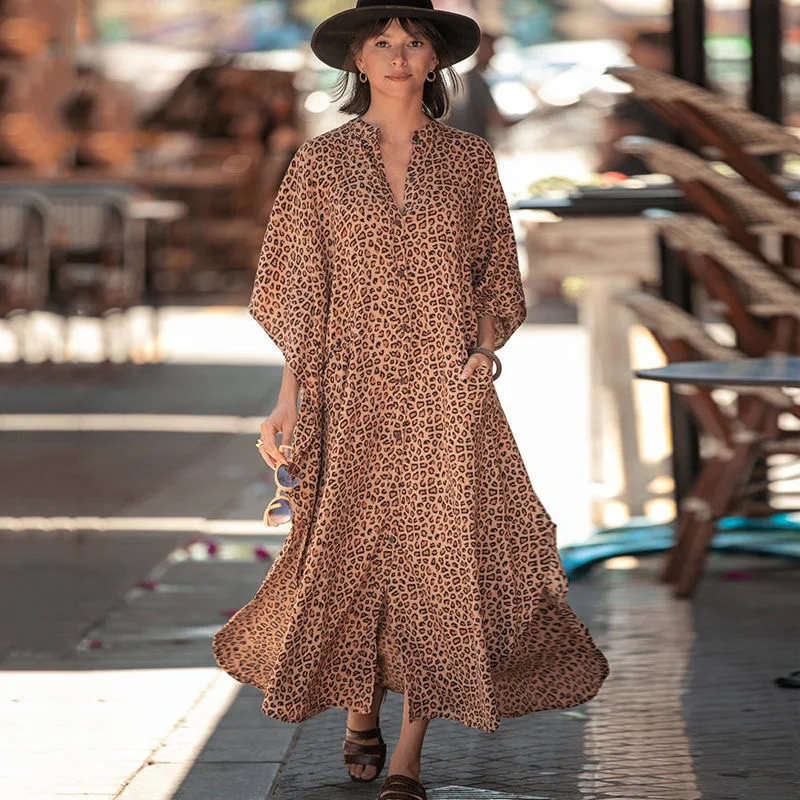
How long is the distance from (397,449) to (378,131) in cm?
70

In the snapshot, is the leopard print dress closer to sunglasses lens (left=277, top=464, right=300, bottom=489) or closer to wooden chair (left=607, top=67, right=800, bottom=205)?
sunglasses lens (left=277, top=464, right=300, bottom=489)

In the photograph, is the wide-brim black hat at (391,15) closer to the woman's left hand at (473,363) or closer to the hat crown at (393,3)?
the hat crown at (393,3)

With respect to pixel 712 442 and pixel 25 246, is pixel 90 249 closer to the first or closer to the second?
pixel 25 246

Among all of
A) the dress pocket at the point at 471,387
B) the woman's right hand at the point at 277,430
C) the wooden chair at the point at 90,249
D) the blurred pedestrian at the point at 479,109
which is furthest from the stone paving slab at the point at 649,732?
the wooden chair at the point at 90,249

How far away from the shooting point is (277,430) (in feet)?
12.7

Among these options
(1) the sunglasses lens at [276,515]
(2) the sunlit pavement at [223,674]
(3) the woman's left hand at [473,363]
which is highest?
(3) the woman's left hand at [473,363]

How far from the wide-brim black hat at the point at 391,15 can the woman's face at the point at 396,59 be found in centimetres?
5

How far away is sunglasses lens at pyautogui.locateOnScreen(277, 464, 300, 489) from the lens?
153 inches

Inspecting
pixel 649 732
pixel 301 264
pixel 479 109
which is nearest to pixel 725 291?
pixel 649 732

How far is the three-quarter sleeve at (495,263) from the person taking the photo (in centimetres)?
396

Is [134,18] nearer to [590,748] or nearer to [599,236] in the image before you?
[599,236]

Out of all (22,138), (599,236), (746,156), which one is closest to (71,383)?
(22,138)

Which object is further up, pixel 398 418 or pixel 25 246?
pixel 398 418

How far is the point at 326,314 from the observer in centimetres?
390
